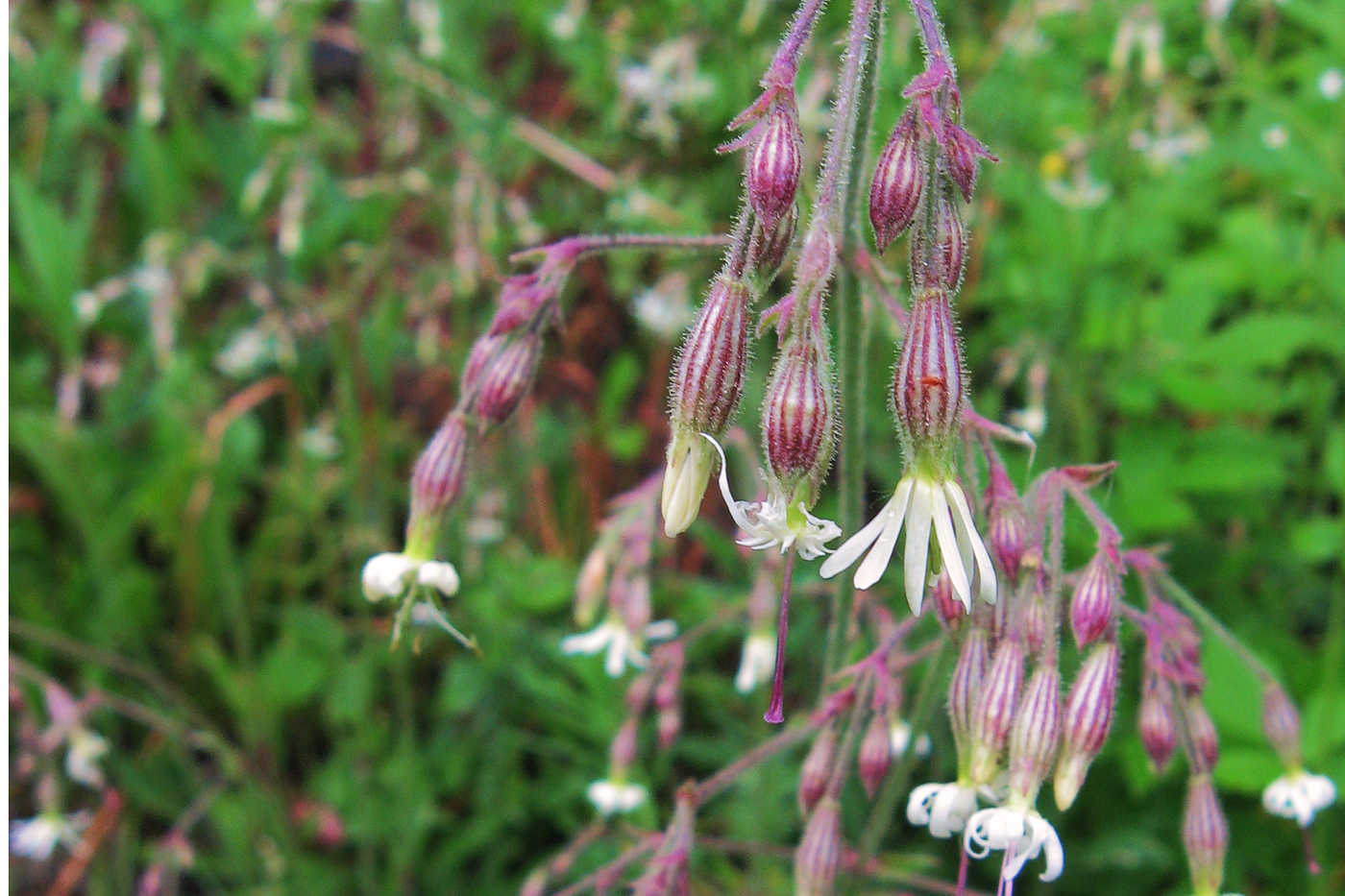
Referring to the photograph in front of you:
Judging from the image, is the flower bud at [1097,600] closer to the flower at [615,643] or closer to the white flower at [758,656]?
the white flower at [758,656]

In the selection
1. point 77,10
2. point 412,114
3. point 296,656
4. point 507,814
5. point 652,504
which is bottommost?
point 507,814

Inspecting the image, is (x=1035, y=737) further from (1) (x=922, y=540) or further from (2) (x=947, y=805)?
(1) (x=922, y=540)

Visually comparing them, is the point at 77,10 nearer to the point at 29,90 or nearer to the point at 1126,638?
the point at 29,90

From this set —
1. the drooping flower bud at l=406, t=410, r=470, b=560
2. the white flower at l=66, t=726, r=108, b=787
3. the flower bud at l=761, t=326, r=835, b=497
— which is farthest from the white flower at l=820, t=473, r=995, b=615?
the white flower at l=66, t=726, r=108, b=787

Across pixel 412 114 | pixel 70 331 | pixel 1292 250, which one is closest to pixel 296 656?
pixel 70 331

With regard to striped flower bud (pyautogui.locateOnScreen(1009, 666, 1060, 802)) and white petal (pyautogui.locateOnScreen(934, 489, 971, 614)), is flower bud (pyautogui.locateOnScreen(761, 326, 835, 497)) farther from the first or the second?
striped flower bud (pyautogui.locateOnScreen(1009, 666, 1060, 802))

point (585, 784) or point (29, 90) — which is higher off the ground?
point (29, 90)
